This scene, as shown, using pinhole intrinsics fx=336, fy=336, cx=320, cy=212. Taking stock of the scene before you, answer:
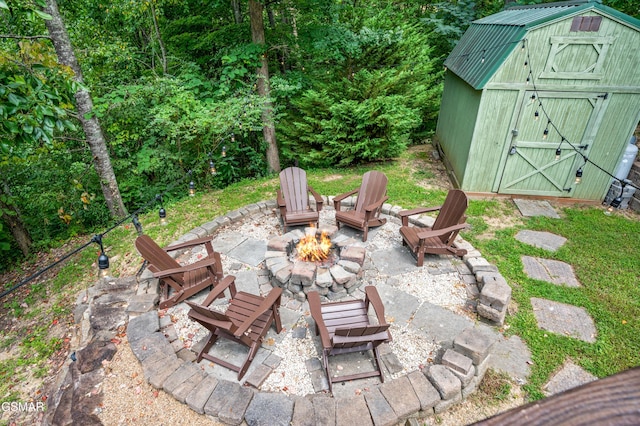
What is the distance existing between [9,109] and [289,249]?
3356 millimetres

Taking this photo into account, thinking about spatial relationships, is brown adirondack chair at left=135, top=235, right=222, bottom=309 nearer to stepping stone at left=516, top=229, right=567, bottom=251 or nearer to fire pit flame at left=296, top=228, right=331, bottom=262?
fire pit flame at left=296, top=228, right=331, bottom=262

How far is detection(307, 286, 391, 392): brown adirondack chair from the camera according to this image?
318 cm

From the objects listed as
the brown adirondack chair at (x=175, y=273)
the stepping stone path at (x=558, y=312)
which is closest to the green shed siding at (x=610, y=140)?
the stepping stone path at (x=558, y=312)

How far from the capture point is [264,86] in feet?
24.7

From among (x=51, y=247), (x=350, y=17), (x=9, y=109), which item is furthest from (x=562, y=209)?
(x=51, y=247)

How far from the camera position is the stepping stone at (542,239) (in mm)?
5375

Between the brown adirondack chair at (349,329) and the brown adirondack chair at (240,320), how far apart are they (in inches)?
19.7

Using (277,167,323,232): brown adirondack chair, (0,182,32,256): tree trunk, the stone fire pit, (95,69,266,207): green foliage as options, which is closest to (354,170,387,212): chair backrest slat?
(277,167,323,232): brown adirondack chair

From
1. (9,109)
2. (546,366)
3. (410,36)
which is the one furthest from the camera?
(410,36)

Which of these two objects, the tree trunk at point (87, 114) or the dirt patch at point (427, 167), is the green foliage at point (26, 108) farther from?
the dirt patch at point (427, 167)

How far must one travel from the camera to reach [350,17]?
8.23 metres

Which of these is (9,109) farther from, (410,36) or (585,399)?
(410,36)

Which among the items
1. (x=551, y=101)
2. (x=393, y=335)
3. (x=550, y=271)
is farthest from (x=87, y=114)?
(x=551, y=101)

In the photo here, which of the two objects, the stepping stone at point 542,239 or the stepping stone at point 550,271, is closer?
the stepping stone at point 550,271
